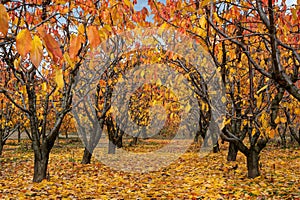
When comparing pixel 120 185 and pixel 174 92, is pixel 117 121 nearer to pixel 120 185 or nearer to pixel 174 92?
pixel 174 92

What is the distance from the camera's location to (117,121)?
67.4ft

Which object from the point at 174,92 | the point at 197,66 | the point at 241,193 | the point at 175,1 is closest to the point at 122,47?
the point at 197,66

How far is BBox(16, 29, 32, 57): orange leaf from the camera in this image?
1598 mm

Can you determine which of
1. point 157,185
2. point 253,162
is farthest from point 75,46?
point 253,162

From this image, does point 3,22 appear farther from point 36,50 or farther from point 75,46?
point 75,46

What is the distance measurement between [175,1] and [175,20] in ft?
1.39

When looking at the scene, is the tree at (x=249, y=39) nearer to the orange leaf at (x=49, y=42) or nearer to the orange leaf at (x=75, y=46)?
the orange leaf at (x=75, y=46)

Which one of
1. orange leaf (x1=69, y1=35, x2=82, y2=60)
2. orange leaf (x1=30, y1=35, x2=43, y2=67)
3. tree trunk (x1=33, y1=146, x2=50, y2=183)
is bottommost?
tree trunk (x1=33, y1=146, x2=50, y2=183)

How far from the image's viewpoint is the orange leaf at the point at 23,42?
160 cm

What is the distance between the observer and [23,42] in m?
1.61

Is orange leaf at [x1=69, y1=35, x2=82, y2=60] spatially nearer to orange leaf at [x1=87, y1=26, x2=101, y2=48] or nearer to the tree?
orange leaf at [x1=87, y1=26, x2=101, y2=48]

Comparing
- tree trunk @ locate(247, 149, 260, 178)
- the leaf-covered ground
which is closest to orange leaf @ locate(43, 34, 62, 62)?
the leaf-covered ground

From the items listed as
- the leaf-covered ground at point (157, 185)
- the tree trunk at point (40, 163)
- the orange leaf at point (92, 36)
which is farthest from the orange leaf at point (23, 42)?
the tree trunk at point (40, 163)

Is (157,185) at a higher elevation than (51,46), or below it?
below
